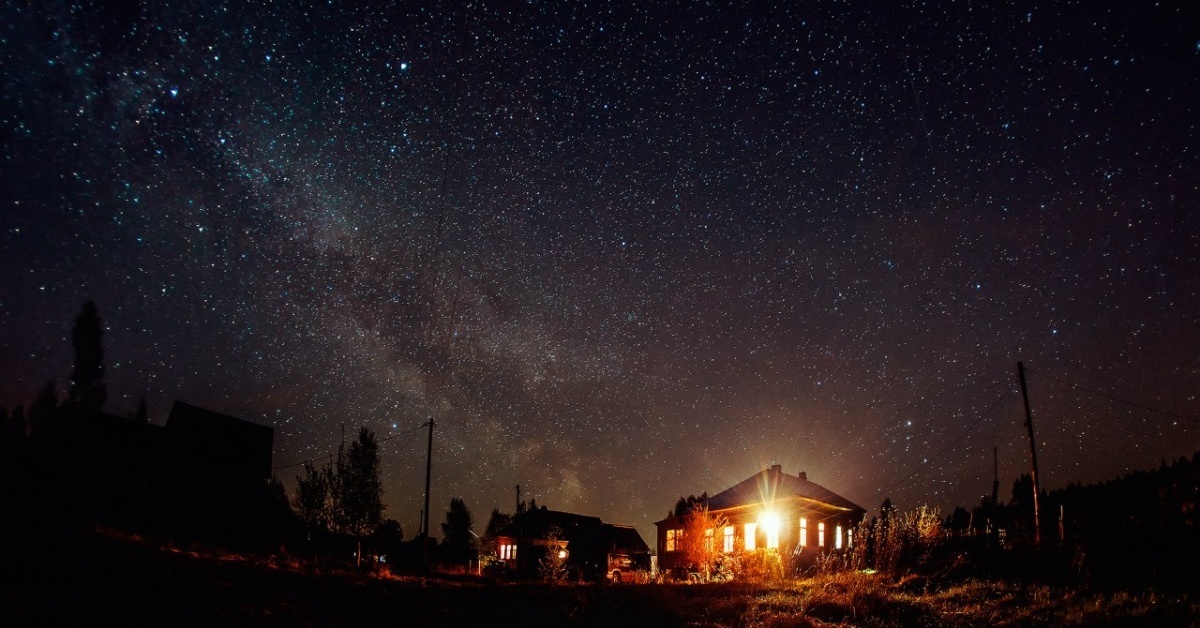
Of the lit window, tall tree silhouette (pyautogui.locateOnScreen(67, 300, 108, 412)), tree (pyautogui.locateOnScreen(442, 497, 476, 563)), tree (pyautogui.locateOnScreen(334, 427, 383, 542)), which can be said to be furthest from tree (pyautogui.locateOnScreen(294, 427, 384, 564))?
tree (pyautogui.locateOnScreen(442, 497, 476, 563))

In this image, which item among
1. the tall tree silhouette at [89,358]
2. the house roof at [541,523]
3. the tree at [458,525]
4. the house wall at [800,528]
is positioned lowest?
the tree at [458,525]

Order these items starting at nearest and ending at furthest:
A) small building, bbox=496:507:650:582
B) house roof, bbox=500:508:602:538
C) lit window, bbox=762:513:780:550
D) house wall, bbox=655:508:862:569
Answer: house wall, bbox=655:508:862:569, lit window, bbox=762:513:780:550, small building, bbox=496:507:650:582, house roof, bbox=500:508:602:538

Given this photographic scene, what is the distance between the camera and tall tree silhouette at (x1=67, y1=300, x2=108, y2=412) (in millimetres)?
57125

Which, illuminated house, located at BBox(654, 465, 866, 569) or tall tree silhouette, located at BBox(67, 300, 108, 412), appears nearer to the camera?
illuminated house, located at BBox(654, 465, 866, 569)

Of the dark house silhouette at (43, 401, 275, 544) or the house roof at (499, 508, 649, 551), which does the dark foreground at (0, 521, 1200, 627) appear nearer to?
the dark house silhouette at (43, 401, 275, 544)

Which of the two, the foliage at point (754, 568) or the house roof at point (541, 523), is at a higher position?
the foliage at point (754, 568)

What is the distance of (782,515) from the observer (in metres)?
31.9

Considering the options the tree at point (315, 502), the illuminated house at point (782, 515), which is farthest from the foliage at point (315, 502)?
the illuminated house at point (782, 515)

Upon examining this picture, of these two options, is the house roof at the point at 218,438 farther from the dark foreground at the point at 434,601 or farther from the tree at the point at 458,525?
the tree at the point at 458,525

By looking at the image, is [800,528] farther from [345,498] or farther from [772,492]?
[345,498]

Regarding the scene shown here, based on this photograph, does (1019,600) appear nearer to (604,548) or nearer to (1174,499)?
(1174,499)

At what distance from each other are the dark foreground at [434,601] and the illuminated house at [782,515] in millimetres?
17334

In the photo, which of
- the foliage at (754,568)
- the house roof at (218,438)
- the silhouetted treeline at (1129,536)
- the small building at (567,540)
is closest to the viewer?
the silhouetted treeline at (1129,536)

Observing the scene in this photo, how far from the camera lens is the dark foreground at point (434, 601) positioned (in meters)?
8.56
